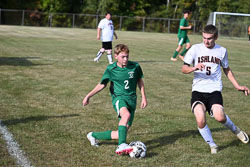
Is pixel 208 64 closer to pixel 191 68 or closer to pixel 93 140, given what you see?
pixel 191 68

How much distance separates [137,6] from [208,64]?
185ft

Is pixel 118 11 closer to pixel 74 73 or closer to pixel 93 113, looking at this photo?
pixel 74 73

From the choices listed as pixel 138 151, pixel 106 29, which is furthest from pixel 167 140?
pixel 106 29

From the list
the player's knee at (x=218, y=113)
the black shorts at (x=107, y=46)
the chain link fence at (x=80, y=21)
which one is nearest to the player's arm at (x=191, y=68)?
the player's knee at (x=218, y=113)

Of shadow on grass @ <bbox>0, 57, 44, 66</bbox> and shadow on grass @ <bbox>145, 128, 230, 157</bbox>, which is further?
shadow on grass @ <bbox>0, 57, 44, 66</bbox>

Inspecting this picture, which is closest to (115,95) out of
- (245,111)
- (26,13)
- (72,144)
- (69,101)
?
(72,144)

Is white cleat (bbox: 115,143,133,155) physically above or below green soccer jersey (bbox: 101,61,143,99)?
below

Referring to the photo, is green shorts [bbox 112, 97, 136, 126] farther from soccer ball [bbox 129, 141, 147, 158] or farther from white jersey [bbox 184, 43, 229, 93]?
white jersey [bbox 184, 43, 229, 93]

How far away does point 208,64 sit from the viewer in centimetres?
573

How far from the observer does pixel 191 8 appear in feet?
208

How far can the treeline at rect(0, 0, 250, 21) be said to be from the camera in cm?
5656

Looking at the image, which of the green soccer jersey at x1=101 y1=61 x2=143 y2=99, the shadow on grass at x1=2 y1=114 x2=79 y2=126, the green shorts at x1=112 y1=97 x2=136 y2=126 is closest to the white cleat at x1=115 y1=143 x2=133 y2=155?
the green shorts at x1=112 y1=97 x2=136 y2=126

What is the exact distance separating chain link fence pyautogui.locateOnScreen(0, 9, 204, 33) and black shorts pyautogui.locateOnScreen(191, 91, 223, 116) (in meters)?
46.2

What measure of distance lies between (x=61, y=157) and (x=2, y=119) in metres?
2.20
